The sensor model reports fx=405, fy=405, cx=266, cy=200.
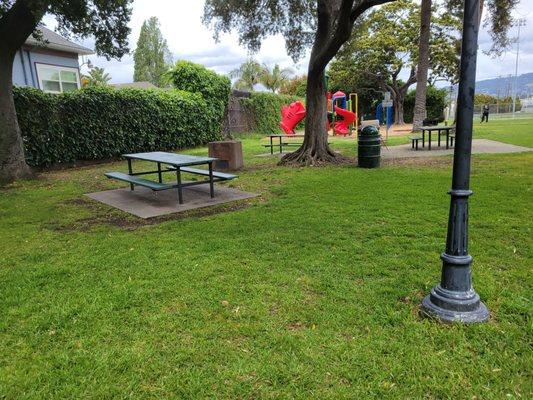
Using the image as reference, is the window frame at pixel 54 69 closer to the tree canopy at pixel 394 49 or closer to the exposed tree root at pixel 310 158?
the exposed tree root at pixel 310 158

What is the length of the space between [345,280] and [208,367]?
5.08 ft

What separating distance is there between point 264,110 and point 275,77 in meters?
26.6

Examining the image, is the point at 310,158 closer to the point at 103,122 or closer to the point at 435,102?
the point at 103,122

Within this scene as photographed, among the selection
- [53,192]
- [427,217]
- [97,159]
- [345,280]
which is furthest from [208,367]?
[97,159]

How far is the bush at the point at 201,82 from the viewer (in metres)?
17.7

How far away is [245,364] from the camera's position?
2.45 meters

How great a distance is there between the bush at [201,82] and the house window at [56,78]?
209 inches

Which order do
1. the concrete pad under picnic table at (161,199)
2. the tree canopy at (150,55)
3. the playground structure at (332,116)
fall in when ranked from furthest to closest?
the tree canopy at (150,55) → the playground structure at (332,116) → the concrete pad under picnic table at (161,199)

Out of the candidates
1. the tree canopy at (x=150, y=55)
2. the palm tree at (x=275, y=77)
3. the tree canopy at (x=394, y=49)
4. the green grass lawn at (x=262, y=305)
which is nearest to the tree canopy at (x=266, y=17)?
the green grass lawn at (x=262, y=305)

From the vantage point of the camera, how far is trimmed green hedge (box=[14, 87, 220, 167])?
11234 mm

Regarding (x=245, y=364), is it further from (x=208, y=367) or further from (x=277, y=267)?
(x=277, y=267)

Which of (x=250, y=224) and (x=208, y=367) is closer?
(x=208, y=367)

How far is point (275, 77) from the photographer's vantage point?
50781 millimetres

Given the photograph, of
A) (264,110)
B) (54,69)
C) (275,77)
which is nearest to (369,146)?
(54,69)
